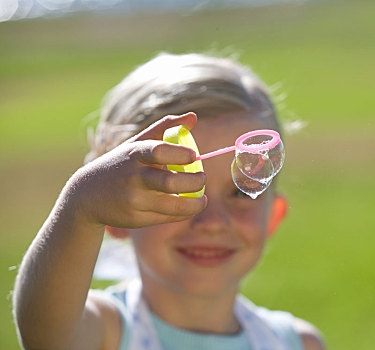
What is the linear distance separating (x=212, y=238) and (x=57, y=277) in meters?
0.35

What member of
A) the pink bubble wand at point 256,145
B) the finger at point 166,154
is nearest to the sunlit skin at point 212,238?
the pink bubble wand at point 256,145

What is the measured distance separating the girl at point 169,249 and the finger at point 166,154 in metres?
0.05

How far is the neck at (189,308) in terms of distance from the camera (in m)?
1.21

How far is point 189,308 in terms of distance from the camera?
3.99ft

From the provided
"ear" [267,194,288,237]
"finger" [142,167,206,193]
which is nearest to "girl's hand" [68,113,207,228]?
"finger" [142,167,206,193]

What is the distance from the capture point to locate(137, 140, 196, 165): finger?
2.16ft

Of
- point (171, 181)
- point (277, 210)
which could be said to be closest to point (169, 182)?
point (171, 181)

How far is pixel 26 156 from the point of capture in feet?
18.0

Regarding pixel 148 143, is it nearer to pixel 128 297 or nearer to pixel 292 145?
pixel 128 297

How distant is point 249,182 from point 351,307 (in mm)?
1923

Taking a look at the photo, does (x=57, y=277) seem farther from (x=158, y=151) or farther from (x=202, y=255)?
(x=202, y=255)

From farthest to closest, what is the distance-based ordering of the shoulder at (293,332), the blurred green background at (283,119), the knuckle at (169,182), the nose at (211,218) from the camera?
the blurred green background at (283,119), the shoulder at (293,332), the nose at (211,218), the knuckle at (169,182)

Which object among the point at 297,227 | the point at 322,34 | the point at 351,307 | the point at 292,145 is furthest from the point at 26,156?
the point at 322,34

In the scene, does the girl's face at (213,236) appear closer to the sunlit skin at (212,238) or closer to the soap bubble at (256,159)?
the sunlit skin at (212,238)
